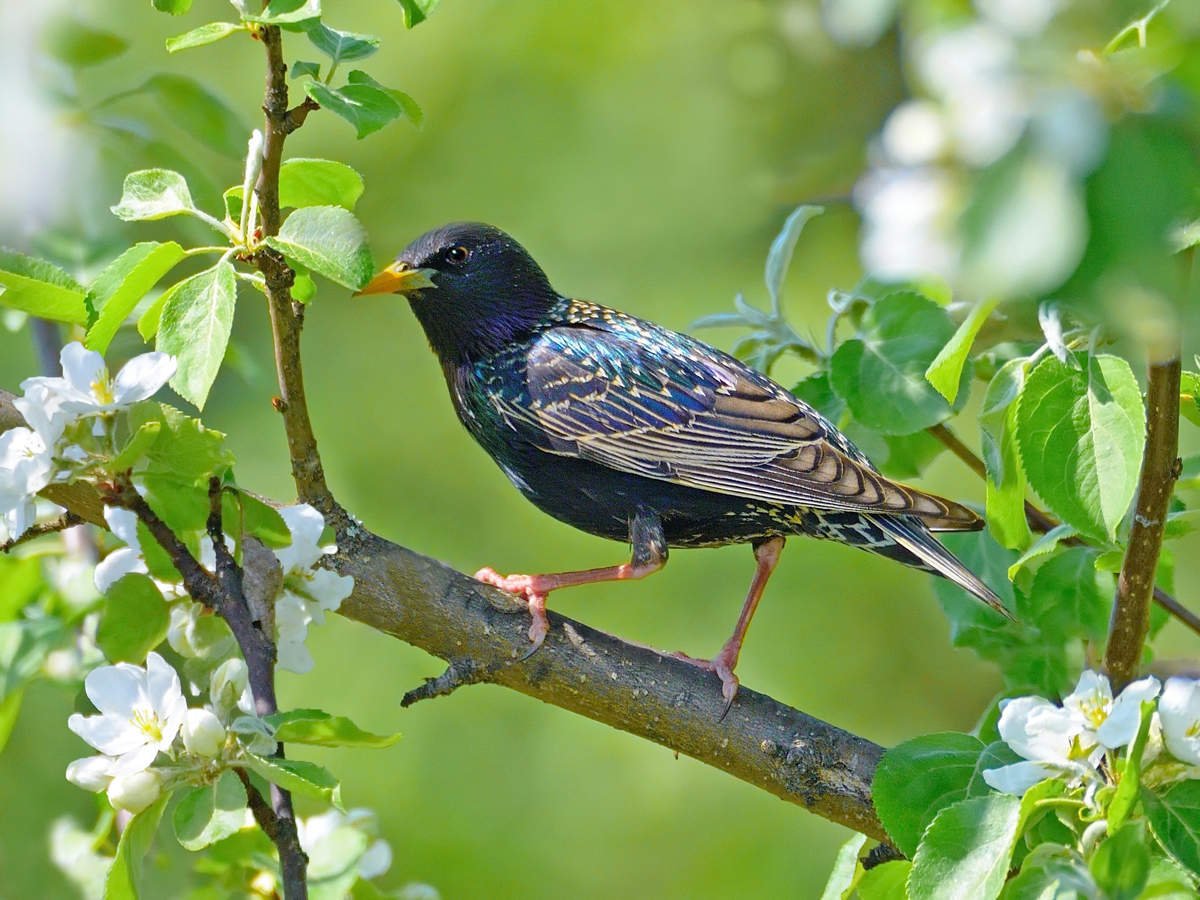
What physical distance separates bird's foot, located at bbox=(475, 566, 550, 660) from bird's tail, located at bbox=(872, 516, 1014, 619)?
78cm

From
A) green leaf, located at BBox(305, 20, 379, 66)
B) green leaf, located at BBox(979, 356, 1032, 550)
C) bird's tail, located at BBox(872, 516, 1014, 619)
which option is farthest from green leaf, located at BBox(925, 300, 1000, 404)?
green leaf, located at BBox(305, 20, 379, 66)

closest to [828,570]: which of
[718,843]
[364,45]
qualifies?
[718,843]

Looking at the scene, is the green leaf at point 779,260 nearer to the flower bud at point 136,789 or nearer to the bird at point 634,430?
the bird at point 634,430

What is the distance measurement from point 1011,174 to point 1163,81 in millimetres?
103

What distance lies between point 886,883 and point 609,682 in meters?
0.61

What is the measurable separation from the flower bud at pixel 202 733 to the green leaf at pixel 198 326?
1.33 ft

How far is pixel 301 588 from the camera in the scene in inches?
82.8

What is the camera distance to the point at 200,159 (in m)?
5.77

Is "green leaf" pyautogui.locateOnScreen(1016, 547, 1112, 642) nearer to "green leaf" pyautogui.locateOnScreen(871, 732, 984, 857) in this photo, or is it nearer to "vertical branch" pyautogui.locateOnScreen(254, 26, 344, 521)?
"green leaf" pyautogui.locateOnScreen(871, 732, 984, 857)

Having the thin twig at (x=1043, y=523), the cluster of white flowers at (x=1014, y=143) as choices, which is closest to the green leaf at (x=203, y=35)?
the cluster of white flowers at (x=1014, y=143)

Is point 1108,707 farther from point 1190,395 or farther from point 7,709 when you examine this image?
point 7,709

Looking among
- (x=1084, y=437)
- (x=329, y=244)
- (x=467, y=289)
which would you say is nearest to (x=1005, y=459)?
(x=1084, y=437)

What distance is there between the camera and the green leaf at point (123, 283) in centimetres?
188

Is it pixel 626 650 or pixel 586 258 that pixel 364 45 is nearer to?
pixel 626 650
